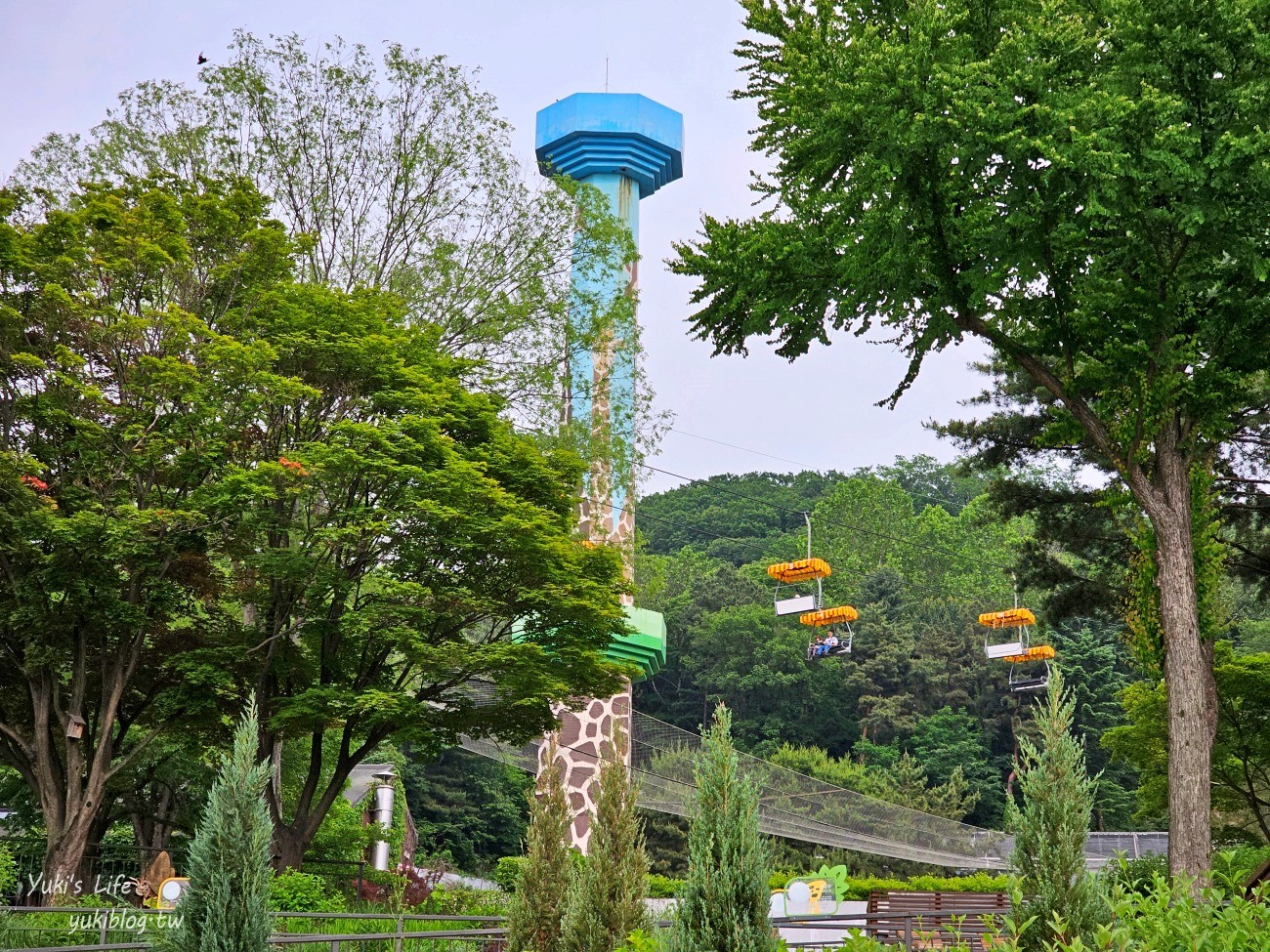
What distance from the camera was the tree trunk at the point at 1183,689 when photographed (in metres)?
12.4

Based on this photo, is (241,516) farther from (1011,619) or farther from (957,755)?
(957,755)

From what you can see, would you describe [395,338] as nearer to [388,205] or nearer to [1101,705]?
[388,205]

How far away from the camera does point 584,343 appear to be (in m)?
21.3

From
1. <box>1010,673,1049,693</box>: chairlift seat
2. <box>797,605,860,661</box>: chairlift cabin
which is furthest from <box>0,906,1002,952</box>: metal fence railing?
<box>797,605,860,661</box>: chairlift cabin

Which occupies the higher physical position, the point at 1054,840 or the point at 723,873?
the point at 1054,840

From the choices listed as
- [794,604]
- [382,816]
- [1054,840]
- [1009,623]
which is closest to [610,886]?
[1054,840]

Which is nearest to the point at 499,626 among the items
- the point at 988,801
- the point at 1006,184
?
the point at 1006,184

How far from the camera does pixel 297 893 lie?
1453cm

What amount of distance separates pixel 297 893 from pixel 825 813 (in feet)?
66.7

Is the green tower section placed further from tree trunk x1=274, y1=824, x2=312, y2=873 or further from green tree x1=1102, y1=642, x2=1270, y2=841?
tree trunk x1=274, y1=824, x2=312, y2=873

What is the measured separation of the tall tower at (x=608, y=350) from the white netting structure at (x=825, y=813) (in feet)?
A: 15.5

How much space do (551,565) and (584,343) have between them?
6063 mm

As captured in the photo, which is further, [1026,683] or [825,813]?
[1026,683]

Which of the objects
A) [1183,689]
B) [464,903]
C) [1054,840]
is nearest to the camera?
[1054,840]
